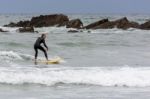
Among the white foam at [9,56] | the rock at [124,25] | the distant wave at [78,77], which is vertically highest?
the distant wave at [78,77]

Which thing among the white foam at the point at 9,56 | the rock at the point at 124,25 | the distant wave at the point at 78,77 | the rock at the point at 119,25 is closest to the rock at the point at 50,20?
the rock at the point at 119,25

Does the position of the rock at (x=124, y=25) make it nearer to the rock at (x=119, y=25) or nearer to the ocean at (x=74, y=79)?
the rock at (x=119, y=25)

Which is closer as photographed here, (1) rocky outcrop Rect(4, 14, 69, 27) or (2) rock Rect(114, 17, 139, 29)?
(2) rock Rect(114, 17, 139, 29)

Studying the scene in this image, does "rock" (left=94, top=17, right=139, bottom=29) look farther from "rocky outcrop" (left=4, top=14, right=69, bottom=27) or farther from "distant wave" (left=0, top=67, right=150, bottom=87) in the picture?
"distant wave" (left=0, top=67, right=150, bottom=87)

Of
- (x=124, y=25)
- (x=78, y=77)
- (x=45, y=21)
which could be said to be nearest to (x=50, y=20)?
(x=45, y=21)

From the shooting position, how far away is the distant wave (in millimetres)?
17531

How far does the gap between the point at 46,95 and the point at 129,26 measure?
4996 cm

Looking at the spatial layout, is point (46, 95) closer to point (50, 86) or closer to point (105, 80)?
point (50, 86)

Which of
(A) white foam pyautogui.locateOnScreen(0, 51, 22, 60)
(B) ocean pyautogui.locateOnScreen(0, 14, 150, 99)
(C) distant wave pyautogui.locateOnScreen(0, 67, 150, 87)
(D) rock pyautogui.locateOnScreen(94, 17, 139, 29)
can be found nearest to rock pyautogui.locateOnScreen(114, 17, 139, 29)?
(D) rock pyautogui.locateOnScreen(94, 17, 139, 29)

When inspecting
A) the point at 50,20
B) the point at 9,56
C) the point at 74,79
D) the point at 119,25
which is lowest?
the point at 119,25

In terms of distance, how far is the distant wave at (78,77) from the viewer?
17531mm

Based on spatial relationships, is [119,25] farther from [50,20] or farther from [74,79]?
[74,79]

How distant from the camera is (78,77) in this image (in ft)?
59.5

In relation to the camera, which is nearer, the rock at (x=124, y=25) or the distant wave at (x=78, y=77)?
the distant wave at (x=78, y=77)
